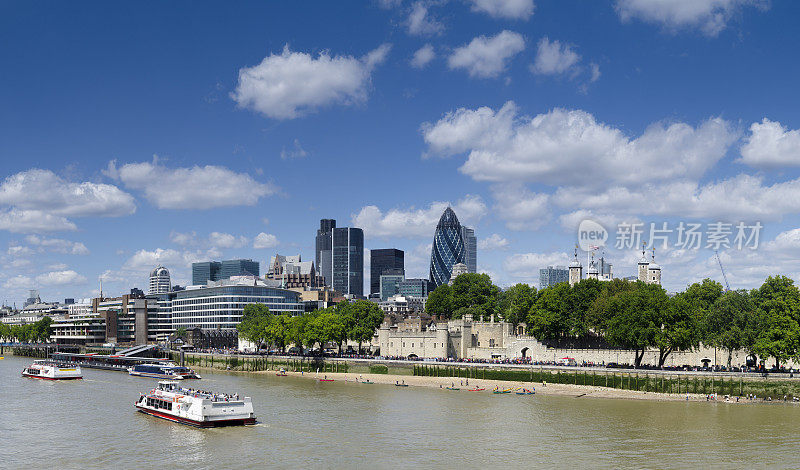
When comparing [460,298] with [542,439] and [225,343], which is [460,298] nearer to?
[225,343]

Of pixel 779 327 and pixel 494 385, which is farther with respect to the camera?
pixel 494 385

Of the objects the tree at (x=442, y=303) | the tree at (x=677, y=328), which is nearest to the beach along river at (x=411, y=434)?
the tree at (x=677, y=328)

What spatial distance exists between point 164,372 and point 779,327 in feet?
323

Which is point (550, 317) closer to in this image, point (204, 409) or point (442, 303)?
point (442, 303)

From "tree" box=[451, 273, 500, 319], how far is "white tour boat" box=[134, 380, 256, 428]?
99960mm

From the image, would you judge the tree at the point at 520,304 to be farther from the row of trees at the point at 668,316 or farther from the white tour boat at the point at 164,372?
the white tour boat at the point at 164,372

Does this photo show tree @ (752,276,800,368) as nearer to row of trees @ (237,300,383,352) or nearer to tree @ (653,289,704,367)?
tree @ (653,289,704,367)

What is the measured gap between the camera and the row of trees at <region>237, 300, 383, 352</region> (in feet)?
470

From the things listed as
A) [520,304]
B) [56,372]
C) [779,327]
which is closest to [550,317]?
[520,304]

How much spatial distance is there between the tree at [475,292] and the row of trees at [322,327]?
1982 centimetres

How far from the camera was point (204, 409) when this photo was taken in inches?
2795

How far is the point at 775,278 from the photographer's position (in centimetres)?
10581

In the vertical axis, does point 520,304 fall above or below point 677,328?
above

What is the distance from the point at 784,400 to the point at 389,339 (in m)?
78.1
